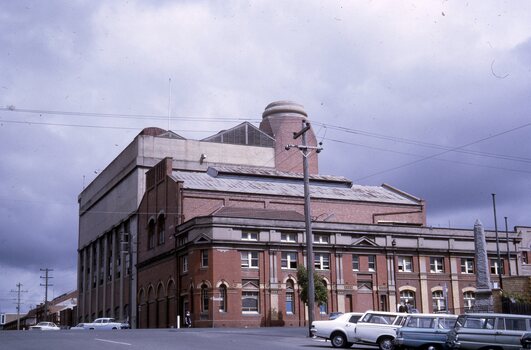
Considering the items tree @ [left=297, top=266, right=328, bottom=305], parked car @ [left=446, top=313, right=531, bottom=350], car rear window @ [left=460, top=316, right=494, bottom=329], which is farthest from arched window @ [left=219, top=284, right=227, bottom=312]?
car rear window @ [left=460, top=316, right=494, bottom=329]

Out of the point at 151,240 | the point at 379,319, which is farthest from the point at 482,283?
the point at 151,240

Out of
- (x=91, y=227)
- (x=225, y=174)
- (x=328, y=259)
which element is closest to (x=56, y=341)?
(x=328, y=259)

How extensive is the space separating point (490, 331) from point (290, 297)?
36.7 meters

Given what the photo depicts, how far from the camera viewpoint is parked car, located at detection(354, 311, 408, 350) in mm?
28250

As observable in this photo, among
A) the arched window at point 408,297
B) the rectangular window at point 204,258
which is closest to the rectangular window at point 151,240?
the rectangular window at point 204,258

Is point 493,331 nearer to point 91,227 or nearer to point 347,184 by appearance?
point 347,184

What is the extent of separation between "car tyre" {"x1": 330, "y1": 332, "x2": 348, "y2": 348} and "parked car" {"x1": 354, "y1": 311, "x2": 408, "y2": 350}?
0.52 metres

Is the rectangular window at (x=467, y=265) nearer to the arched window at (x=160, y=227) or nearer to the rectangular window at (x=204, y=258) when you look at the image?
the rectangular window at (x=204, y=258)

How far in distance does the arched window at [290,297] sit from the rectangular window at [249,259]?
3334 millimetres

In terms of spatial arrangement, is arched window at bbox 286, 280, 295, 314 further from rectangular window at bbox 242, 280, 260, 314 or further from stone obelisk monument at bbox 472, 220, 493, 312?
stone obelisk monument at bbox 472, 220, 493, 312

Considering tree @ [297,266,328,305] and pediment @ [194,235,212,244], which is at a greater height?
pediment @ [194,235,212,244]

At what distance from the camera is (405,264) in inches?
2571

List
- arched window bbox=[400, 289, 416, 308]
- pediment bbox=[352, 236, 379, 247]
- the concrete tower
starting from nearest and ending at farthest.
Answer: pediment bbox=[352, 236, 379, 247] → arched window bbox=[400, 289, 416, 308] → the concrete tower

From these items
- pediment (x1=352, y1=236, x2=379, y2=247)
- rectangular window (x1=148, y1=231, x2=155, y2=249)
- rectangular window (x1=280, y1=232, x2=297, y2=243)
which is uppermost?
rectangular window (x1=148, y1=231, x2=155, y2=249)
